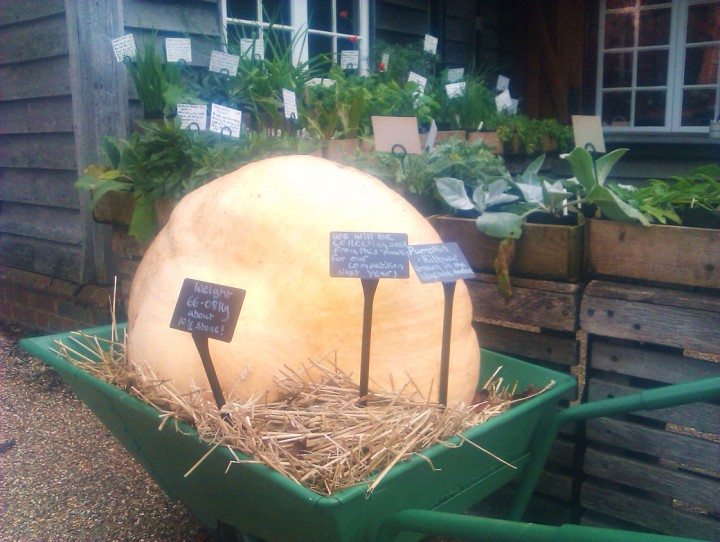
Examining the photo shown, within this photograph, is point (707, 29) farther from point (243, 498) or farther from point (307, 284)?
point (243, 498)

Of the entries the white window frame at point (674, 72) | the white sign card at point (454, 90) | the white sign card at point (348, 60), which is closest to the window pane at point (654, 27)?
the white window frame at point (674, 72)

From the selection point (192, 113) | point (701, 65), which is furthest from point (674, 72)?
point (192, 113)

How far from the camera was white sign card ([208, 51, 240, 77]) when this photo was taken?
10.6 feet

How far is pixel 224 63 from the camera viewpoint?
3260 millimetres

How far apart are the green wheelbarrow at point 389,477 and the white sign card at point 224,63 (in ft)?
6.04

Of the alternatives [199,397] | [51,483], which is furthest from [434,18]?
[199,397]

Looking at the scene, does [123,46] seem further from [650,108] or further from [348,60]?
[650,108]

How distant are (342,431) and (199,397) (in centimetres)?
31

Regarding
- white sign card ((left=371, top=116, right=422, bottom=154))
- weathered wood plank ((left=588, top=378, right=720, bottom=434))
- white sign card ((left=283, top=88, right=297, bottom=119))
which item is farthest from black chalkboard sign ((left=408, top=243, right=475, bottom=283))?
white sign card ((left=283, top=88, right=297, bottom=119))

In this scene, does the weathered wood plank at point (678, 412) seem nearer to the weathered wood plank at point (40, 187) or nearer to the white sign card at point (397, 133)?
the white sign card at point (397, 133)

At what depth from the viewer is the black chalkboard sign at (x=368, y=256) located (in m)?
1.28

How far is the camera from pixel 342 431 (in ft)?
4.17

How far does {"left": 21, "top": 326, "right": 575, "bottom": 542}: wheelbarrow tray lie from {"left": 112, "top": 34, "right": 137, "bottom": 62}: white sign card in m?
1.97

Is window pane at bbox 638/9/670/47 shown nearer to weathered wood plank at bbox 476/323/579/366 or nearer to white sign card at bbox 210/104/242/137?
white sign card at bbox 210/104/242/137
